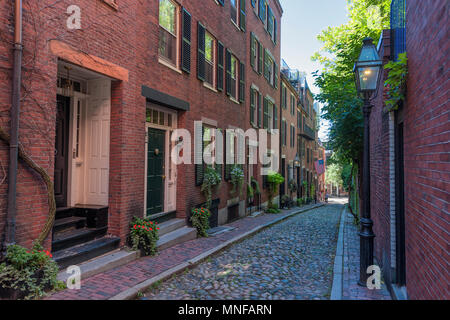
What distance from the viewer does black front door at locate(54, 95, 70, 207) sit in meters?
6.20

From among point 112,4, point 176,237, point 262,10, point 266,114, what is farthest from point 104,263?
point 262,10

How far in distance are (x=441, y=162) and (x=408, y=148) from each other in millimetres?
1474

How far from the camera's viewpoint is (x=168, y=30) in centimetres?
831

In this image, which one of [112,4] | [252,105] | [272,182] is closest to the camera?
[112,4]

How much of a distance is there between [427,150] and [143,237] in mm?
5168

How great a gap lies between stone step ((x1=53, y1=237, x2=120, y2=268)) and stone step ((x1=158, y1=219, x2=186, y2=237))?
1.64 metres

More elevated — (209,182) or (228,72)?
(228,72)

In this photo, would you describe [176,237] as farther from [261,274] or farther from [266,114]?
[266,114]

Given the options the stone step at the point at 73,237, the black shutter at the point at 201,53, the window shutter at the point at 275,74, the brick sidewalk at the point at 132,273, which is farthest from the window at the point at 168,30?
the window shutter at the point at 275,74

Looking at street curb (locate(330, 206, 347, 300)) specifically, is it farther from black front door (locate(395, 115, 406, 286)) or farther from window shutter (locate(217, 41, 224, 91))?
window shutter (locate(217, 41, 224, 91))

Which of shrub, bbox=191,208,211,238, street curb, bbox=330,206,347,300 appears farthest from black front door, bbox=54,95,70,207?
street curb, bbox=330,206,347,300

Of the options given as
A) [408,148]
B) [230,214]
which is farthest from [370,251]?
[230,214]

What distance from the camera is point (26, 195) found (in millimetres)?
4484

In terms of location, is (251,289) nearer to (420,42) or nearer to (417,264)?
(417,264)
